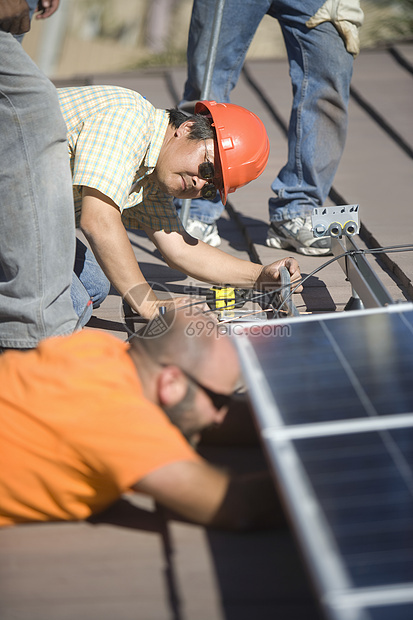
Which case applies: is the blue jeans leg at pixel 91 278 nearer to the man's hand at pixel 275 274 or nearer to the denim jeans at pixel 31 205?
the denim jeans at pixel 31 205

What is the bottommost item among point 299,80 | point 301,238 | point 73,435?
point 73,435

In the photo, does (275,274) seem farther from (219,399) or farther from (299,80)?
(299,80)

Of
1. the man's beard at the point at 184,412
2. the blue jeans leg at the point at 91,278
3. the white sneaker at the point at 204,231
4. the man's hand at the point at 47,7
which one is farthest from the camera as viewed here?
the man's hand at the point at 47,7

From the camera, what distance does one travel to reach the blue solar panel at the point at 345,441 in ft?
4.71

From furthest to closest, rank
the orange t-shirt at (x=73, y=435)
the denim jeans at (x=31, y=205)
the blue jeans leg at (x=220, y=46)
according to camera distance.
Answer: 1. the blue jeans leg at (x=220, y=46)
2. the denim jeans at (x=31, y=205)
3. the orange t-shirt at (x=73, y=435)

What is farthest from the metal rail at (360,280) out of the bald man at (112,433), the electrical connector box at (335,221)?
the bald man at (112,433)

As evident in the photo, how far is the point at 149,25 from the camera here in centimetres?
1488

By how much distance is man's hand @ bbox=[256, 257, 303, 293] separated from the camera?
3279 mm

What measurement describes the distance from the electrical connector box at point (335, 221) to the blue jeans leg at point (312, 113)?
708 mm

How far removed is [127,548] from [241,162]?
191 centimetres

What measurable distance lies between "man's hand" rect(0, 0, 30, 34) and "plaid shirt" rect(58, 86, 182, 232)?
0.46m

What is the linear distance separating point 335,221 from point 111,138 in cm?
110

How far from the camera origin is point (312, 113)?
13.0ft

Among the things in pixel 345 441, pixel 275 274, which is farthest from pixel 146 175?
pixel 345 441
